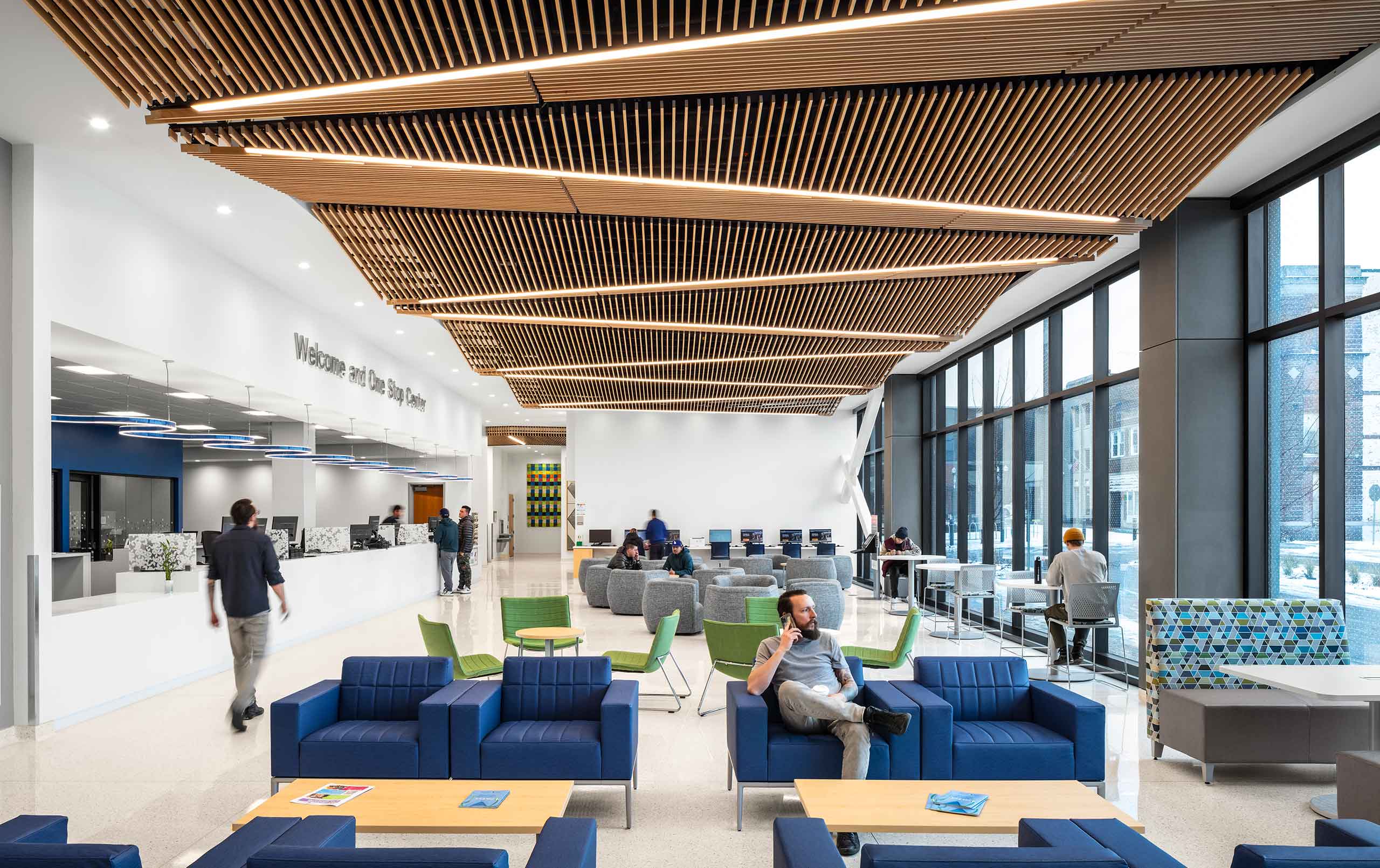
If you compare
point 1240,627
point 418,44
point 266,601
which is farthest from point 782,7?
point 266,601

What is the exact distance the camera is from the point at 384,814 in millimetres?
3727

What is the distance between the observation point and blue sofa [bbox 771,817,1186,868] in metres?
2.33

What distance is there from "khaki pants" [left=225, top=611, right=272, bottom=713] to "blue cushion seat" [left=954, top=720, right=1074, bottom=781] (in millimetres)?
4881

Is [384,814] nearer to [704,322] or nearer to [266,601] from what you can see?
[266,601]

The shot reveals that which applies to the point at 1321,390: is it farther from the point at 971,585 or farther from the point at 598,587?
the point at 598,587

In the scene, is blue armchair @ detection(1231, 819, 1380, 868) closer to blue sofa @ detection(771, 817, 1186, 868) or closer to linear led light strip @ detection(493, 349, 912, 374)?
blue sofa @ detection(771, 817, 1186, 868)

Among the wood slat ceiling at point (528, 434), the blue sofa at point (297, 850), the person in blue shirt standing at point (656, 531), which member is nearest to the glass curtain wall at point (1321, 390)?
the blue sofa at point (297, 850)

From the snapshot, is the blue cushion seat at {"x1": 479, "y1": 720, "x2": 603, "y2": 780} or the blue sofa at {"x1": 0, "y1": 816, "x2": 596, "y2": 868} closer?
the blue sofa at {"x1": 0, "y1": 816, "x2": 596, "y2": 868}

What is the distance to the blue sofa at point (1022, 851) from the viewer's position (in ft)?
7.64

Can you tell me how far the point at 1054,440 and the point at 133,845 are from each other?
9986 mm

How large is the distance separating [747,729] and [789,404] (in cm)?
1404

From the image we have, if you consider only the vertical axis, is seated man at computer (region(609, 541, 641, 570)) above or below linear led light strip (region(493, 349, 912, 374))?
below

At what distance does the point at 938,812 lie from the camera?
12.5ft

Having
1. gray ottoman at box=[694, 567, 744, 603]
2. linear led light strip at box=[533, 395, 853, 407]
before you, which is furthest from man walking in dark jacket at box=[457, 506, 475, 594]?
gray ottoman at box=[694, 567, 744, 603]
